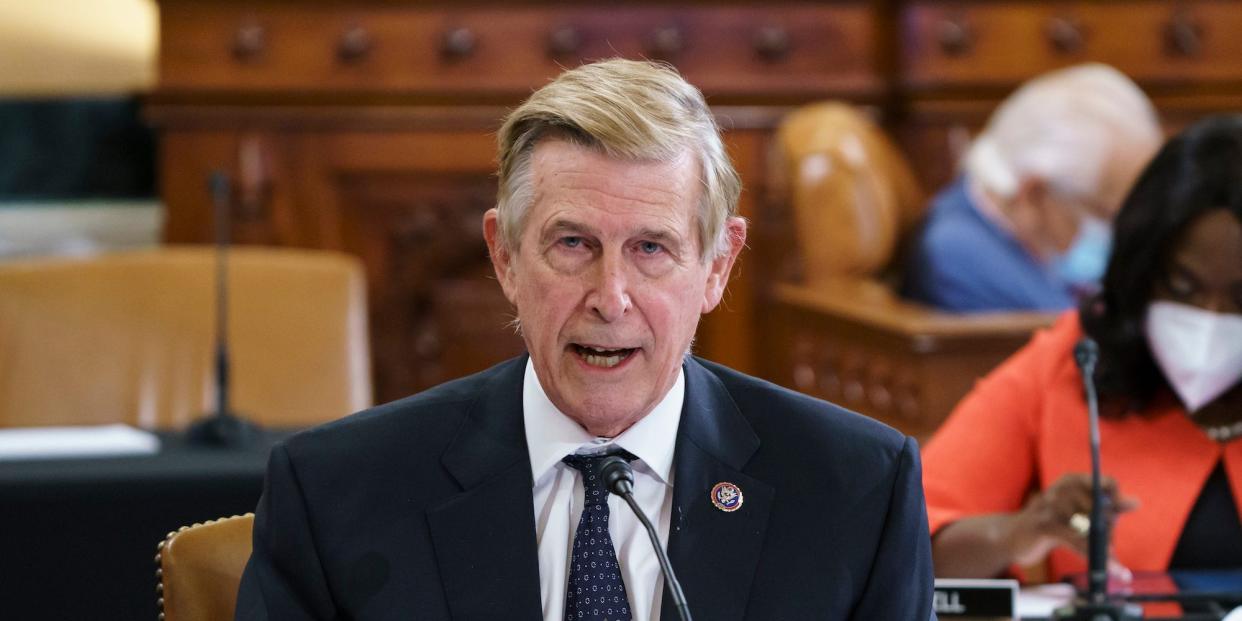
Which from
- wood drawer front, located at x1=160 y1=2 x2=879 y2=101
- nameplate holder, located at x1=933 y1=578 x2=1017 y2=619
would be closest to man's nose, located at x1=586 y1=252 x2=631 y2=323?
nameplate holder, located at x1=933 y1=578 x2=1017 y2=619

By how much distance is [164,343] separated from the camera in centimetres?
353

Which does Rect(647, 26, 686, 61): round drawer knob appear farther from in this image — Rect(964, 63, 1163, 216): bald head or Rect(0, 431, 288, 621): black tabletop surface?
Rect(0, 431, 288, 621): black tabletop surface

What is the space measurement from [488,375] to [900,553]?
18.4 inches

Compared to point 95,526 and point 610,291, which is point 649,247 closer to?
point 610,291

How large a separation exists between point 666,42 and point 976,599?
3618 mm

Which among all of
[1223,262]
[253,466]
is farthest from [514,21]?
[1223,262]

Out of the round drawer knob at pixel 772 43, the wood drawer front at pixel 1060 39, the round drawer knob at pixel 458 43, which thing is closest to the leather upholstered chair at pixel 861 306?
the round drawer knob at pixel 772 43

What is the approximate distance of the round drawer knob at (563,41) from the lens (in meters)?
5.38

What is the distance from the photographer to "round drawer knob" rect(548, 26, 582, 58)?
5375 mm

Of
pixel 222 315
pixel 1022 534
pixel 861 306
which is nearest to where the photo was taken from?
pixel 1022 534

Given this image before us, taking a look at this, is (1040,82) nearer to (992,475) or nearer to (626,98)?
(992,475)

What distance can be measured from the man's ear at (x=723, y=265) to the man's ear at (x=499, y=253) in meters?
0.20

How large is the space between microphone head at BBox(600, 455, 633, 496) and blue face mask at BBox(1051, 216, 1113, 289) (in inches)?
124

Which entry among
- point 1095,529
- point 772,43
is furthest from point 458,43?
point 1095,529
